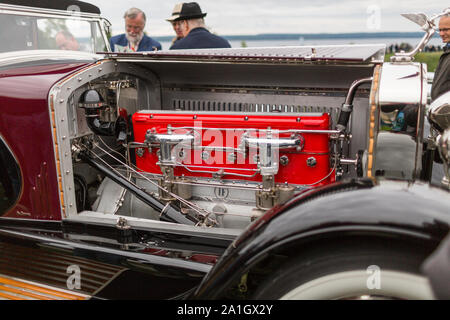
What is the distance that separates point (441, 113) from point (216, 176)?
1.07 metres

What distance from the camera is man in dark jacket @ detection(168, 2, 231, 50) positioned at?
3787 millimetres

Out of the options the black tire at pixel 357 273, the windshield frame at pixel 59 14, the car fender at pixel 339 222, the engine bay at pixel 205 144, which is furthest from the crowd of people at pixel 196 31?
the black tire at pixel 357 273

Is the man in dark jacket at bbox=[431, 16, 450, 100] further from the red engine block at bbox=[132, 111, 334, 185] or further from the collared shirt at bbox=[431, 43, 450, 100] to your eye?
the red engine block at bbox=[132, 111, 334, 185]

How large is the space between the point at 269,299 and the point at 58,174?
1236mm

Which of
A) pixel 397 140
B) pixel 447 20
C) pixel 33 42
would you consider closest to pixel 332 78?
pixel 397 140

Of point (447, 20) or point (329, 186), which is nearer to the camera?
point (329, 186)

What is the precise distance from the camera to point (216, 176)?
216 cm

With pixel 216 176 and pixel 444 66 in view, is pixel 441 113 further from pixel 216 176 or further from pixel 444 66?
pixel 444 66

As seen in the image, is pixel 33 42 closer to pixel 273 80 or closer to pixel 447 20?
pixel 273 80

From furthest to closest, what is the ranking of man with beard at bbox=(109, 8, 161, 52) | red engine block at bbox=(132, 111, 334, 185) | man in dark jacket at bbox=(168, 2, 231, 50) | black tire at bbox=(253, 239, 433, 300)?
man with beard at bbox=(109, 8, 161, 52) → man in dark jacket at bbox=(168, 2, 231, 50) → red engine block at bbox=(132, 111, 334, 185) → black tire at bbox=(253, 239, 433, 300)

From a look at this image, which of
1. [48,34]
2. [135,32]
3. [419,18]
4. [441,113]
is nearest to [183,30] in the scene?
[135,32]

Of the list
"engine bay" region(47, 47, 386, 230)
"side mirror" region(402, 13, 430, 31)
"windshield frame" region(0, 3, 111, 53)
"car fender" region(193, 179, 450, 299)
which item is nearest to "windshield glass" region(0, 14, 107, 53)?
"windshield frame" region(0, 3, 111, 53)

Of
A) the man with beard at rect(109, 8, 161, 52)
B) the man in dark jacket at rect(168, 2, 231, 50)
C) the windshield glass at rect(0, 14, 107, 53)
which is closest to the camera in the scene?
the windshield glass at rect(0, 14, 107, 53)
